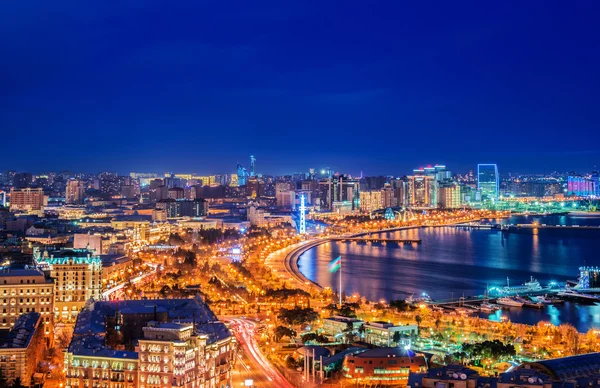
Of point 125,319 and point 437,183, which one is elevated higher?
point 437,183

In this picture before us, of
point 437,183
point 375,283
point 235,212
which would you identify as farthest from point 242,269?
point 437,183

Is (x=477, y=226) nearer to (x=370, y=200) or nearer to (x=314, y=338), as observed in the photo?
(x=370, y=200)

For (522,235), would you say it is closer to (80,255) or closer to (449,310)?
(449,310)

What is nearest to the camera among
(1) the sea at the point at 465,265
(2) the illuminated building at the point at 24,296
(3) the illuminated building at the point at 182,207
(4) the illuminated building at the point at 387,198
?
(2) the illuminated building at the point at 24,296

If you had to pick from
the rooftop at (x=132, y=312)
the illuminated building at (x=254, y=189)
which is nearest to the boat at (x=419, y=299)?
the rooftop at (x=132, y=312)

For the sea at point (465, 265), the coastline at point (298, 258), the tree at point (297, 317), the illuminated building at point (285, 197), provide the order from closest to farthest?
the tree at point (297, 317) < the sea at point (465, 265) < the coastline at point (298, 258) < the illuminated building at point (285, 197)

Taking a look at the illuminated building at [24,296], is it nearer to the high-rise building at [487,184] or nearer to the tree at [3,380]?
the tree at [3,380]

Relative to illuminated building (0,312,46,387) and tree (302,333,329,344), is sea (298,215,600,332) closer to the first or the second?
tree (302,333,329,344)
